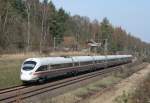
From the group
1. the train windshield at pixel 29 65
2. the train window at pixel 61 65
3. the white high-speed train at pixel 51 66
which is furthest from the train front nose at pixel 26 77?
the train window at pixel 61 65

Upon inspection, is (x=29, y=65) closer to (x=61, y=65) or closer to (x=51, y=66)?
(x=51, y=66)

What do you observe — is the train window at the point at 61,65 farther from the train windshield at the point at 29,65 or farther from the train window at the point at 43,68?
the train windshield at the point at 29,65

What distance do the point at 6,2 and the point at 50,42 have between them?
37402mm

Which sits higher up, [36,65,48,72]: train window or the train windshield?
the train windshield

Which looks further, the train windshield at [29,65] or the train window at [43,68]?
the train window at [43,68]

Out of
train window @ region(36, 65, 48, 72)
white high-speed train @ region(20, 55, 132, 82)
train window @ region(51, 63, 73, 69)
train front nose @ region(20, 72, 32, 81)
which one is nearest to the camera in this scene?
train front nose @ region(20, 72, 32, 81)

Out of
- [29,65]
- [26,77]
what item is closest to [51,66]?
[29,65]

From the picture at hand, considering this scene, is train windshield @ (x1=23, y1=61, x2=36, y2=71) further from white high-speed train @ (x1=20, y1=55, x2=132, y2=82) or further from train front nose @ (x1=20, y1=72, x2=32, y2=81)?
train front nose @ (x1=20, y1=72, x2=32, y2=81)

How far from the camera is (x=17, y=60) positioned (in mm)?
55406

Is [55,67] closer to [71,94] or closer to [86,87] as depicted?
[86,87]

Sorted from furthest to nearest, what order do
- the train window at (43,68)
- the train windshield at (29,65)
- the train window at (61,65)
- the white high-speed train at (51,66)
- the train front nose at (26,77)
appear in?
1. the train window at (61,65)
2. the train window at (43,68)
3. the train windshield at (29,65)
4. the white high-speed train at (51,66)
5. the train front nose at (26,77)

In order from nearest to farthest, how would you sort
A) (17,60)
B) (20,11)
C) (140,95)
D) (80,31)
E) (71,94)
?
(140,95) → (71,94) → (17,60) → (20,11) → (80,31)

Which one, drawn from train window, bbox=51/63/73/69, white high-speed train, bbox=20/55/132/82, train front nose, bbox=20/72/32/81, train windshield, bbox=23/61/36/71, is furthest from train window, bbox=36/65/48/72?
train window, bbox=51/63/73/69

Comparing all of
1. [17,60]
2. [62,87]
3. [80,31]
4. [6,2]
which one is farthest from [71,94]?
[80,31]
